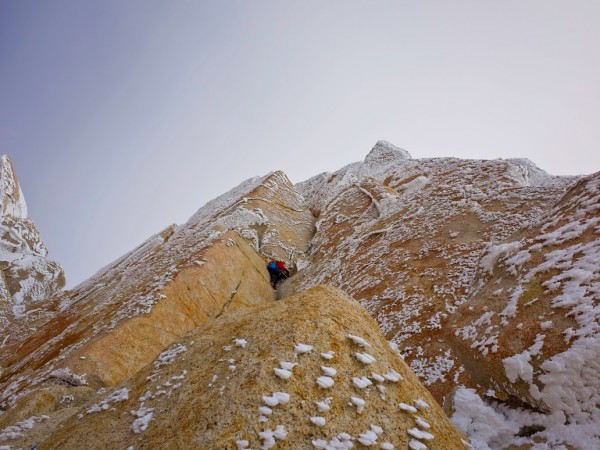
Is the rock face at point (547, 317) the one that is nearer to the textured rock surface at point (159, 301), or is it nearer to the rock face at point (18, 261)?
the textured rock surface at point (159, 301)

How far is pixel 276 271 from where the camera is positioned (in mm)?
23016

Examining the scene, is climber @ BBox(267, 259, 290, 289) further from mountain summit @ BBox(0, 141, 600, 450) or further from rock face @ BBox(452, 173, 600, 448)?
rock face @ BBox(452, 173, 600, 448)

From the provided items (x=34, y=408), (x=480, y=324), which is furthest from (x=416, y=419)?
(x=34, y=408)

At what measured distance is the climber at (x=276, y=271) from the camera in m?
23.0

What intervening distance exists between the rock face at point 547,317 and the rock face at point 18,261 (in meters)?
41.0

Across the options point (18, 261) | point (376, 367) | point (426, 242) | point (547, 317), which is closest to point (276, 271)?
point (426, 242)

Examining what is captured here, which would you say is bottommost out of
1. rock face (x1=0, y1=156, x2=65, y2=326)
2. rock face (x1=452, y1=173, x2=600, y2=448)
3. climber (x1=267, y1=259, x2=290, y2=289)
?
rock face (x1=452, y1=173, x2=600, y2=448)

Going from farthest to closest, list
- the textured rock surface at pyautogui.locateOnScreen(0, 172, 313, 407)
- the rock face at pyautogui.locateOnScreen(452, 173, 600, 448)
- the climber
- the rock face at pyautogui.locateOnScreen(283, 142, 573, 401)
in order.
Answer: the climber < the textured rock surface at pyautogui.locateOnScreen(0, 172, 313, 407) < the rock face at pyautogui.locateOnScreen(283, 142, 573, 401) < the rock face at pyautogui.locateOnScreen(452, 173, 600, 448)

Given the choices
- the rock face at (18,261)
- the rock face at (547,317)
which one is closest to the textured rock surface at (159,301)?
the rock face at (547,317)

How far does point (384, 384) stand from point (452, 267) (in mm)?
9901

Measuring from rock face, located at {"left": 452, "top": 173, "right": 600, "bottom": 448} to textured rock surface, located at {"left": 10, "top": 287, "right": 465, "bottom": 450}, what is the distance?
156 cm

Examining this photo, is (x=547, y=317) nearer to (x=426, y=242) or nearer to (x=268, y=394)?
(x=268, y=394)

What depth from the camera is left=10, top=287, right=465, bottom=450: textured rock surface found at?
186 inches

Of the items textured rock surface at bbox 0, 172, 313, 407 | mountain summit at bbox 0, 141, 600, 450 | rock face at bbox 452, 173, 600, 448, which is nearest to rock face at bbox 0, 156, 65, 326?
textured rock surface at bbox 0, 172, 313, 407
